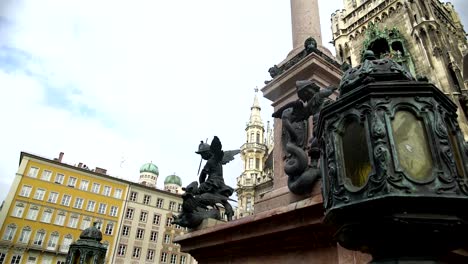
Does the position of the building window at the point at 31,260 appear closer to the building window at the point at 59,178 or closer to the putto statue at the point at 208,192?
the building window at the point at 59,178

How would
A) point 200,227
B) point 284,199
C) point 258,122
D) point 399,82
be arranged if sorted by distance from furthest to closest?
point 258,122 → point 200,227 → point 284,199 → point 399,82

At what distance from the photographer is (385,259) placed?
5.85 ft

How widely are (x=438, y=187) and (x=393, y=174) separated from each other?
225 millimetres

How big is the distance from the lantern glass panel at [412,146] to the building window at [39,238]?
149 ft

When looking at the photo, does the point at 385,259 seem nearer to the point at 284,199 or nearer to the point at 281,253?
the point at 281,253

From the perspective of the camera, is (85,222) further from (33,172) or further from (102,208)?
(33,172)

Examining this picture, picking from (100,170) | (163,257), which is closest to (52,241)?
(100,170)

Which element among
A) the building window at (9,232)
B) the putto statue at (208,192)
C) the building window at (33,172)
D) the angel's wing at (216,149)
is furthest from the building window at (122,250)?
the angel's wing at (216,149)

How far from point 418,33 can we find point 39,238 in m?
46.8

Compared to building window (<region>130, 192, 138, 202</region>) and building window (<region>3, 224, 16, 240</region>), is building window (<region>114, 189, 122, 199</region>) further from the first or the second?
building window (<region>3, 224, 16, 240</region>)

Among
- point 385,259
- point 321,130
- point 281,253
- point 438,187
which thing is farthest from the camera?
point 281,253

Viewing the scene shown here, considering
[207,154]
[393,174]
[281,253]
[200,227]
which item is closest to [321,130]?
[393,174]

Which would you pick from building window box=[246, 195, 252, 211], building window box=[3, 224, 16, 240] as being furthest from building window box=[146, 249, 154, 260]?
building window box=[3, 224, 16, 240]

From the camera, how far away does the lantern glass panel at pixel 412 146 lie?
1730 millimetres
